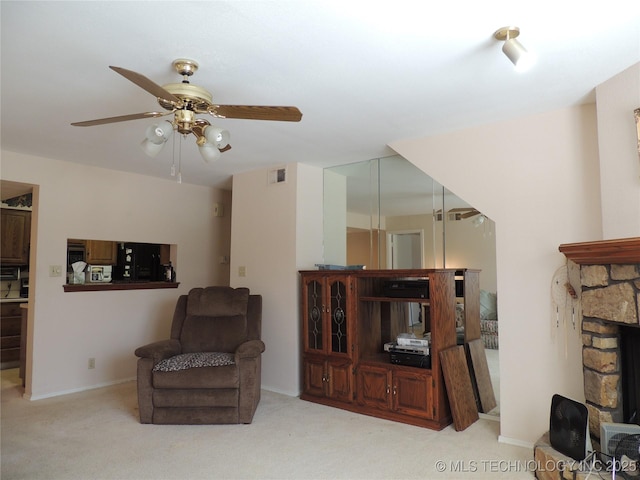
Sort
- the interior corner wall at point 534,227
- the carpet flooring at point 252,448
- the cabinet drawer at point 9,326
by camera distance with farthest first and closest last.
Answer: the cabinet drawer at point 9,326 → the interior corner wall at point 534,227 → the carpet flooring at point 252,448

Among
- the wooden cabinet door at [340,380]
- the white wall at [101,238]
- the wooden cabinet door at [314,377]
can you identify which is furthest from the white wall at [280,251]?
the white wall at [101,238]

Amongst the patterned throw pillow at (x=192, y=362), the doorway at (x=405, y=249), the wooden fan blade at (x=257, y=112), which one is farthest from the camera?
the doorway at (x=405, y=249)

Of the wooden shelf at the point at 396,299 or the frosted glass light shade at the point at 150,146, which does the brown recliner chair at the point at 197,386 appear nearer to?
the wooden shelf at the point at 396,299

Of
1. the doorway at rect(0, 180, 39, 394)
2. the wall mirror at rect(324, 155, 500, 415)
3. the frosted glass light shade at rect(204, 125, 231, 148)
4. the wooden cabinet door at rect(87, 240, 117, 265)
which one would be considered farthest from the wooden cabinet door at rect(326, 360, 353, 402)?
the wooden cabinet door at rect(87, 240, 117, 265)

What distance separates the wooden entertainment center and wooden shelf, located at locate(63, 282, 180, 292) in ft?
6.34

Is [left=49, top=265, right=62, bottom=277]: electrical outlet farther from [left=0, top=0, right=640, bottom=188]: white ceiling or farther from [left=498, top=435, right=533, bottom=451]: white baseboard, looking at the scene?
[left=498, top=435, right=533, bottom=451]: white baseboard

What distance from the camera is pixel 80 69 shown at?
233 cm

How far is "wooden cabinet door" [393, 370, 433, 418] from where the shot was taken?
3307 mm

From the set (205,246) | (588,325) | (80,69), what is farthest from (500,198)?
(205,246)

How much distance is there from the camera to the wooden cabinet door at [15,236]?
18.6 ft

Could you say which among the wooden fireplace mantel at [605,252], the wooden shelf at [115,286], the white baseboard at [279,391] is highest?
the wooden fireplace mantel at [605,252]

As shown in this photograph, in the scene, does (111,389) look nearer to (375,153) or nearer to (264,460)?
(264,460)

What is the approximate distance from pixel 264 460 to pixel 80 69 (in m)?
2.53

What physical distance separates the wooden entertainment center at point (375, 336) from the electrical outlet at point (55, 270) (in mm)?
2400
